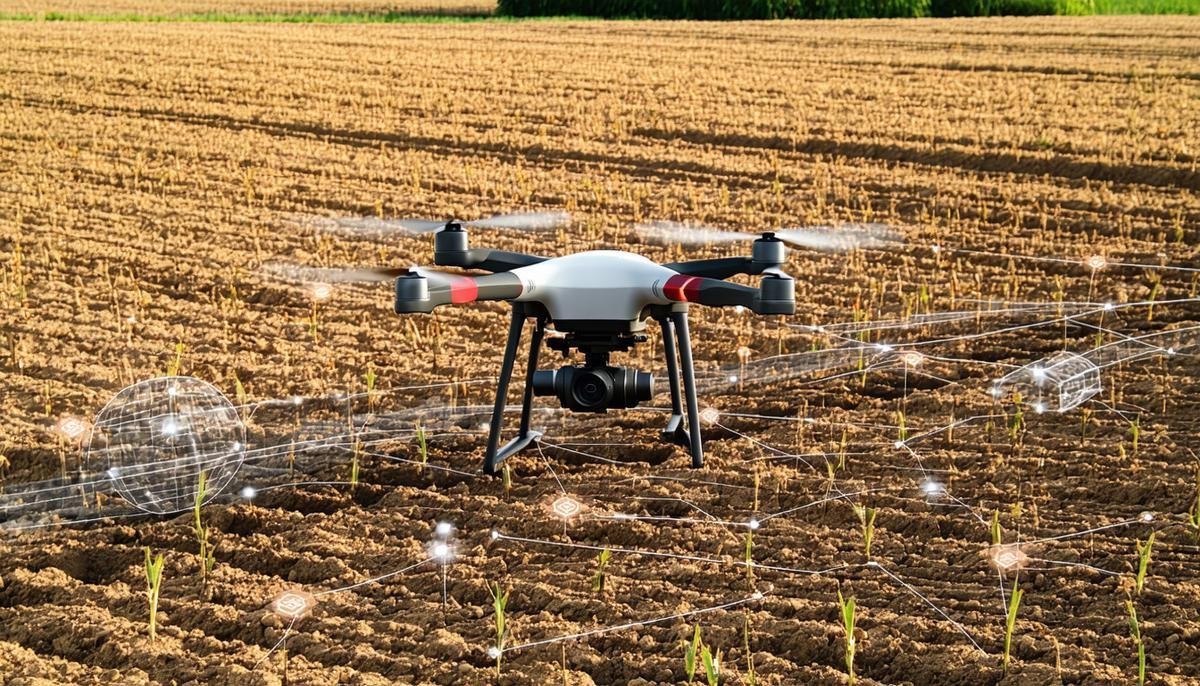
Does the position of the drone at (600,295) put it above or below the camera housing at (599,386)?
above

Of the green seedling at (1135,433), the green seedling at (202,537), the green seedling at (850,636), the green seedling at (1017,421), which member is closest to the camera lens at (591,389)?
the green seedling at (850,636)

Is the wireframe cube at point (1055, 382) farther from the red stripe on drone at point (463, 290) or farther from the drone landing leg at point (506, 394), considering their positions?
the red stripe on drone at point (463, 290)

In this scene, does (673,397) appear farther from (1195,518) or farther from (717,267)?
(1195,518)

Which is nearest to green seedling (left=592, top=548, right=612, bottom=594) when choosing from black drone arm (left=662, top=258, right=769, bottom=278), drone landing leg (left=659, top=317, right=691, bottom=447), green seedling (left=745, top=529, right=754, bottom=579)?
green seedling (left=745, top=529, right=754, bottom=579)

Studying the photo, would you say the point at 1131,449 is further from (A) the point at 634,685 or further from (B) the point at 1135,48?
(B) the point at 1135,48

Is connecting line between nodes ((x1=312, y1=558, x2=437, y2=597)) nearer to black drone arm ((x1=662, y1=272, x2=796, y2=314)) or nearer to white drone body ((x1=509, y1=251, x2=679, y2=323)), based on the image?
white drone body ((x1=509, y1=251, x2=679, y2=323))

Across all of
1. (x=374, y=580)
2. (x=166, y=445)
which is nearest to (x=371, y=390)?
(x=166, y=445)
